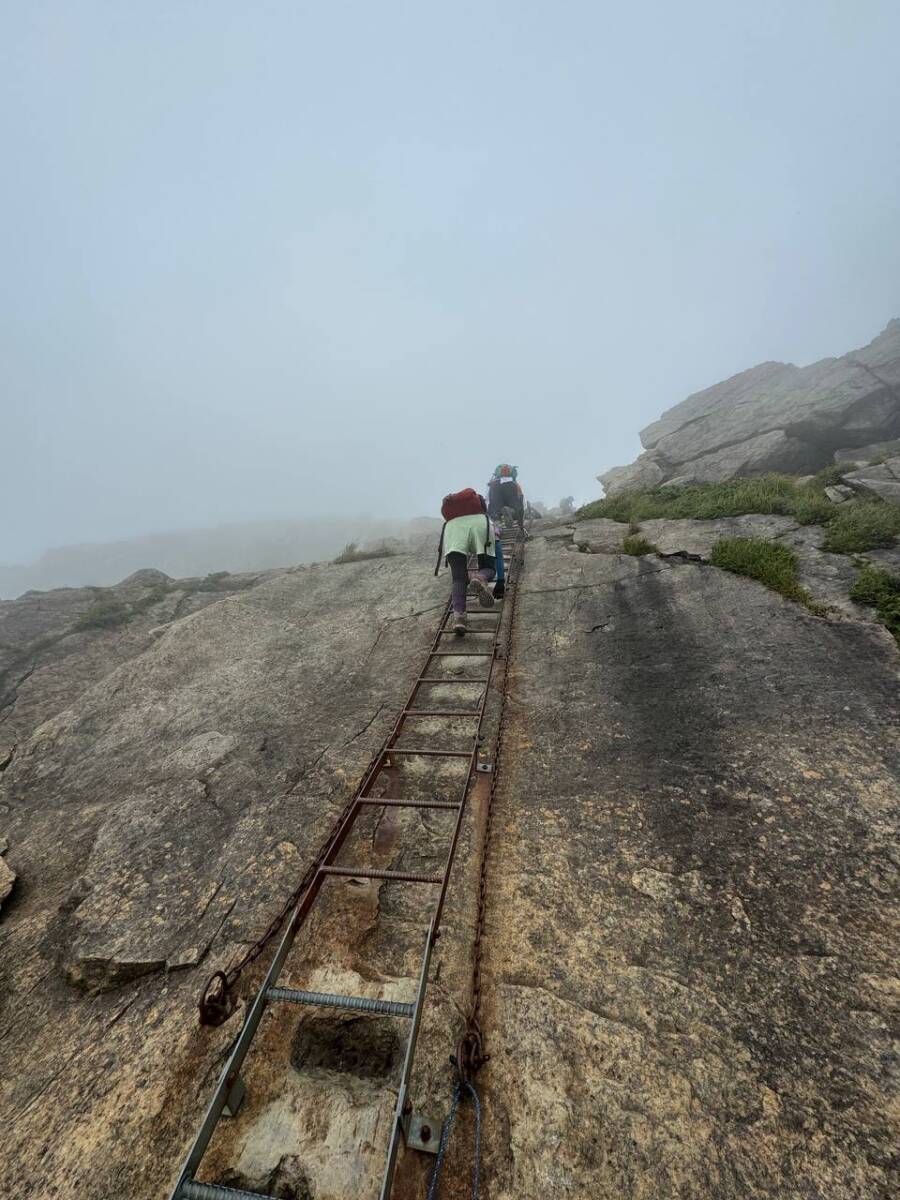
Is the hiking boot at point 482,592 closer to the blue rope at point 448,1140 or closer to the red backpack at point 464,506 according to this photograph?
the red backpack at point 464,506

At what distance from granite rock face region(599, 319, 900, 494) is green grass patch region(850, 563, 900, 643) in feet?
51.5

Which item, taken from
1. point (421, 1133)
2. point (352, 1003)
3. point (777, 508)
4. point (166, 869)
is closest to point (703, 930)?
point (421, 1133)

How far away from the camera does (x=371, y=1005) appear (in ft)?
9.86

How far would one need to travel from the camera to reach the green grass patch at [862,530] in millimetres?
8625

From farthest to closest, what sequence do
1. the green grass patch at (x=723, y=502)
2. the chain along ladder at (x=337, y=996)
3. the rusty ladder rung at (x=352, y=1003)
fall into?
the green grass patch at (x=723, y=502)
the rusty ladder rung at (x=352, y=1003)
the chain along ladder at (x=337, y=996)

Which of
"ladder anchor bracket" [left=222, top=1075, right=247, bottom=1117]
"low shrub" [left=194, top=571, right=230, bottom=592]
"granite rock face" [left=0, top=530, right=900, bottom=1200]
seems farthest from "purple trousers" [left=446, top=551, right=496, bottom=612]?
"low shrub" [left=194, top=571, right=230, bottom=592]

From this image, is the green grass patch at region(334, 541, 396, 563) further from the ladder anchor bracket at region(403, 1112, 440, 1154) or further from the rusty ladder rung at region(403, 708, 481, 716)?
the ladder anchor bracket at region(403, 1112, 440, 1154)

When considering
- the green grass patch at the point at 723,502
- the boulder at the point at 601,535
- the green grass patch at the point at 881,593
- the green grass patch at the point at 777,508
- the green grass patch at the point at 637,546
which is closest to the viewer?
the green grass patch at the point at 881,593

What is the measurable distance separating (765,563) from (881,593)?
1.72m

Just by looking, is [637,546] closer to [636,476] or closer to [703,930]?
[703,930]

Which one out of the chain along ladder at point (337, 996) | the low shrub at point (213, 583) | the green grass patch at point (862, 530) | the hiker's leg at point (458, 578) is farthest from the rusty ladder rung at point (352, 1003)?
the low shrub at point (213, 583)

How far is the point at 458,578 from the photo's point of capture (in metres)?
9.05

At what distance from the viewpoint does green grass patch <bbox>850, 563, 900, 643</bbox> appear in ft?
22.1

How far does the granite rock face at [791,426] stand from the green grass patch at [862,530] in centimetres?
1293
